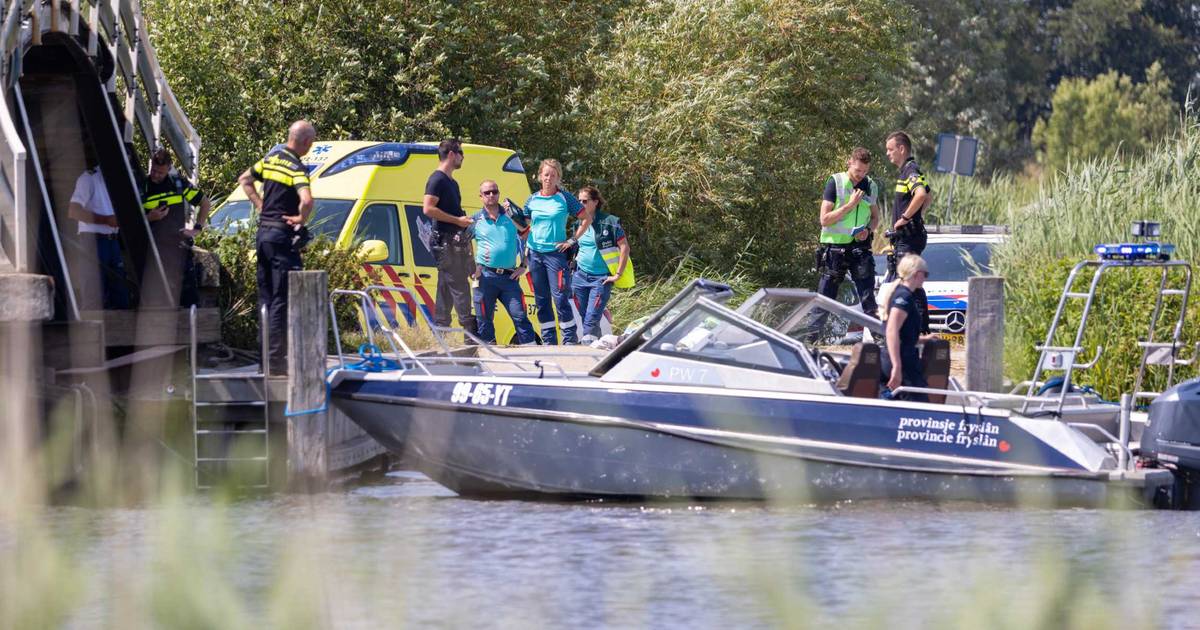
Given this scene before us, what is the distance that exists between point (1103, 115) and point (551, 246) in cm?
4584

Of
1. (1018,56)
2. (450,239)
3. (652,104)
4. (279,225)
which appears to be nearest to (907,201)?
(450,239)

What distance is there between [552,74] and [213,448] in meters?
12.4

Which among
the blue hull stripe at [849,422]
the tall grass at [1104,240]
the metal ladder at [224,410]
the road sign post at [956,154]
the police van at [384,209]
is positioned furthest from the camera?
the road sign post at [956,154]

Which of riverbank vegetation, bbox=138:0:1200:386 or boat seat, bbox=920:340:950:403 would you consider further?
riverbank vegetation, bbox=138:0:1200:386

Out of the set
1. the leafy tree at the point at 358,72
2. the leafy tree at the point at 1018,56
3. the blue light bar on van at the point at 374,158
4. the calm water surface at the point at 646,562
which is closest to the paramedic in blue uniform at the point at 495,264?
the blue light bar on van at the point at 374,158

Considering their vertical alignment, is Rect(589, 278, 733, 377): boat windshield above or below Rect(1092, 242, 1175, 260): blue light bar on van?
below

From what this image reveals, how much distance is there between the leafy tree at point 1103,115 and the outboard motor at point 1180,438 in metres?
47.2

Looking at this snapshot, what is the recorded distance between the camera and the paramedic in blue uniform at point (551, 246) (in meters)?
16.3

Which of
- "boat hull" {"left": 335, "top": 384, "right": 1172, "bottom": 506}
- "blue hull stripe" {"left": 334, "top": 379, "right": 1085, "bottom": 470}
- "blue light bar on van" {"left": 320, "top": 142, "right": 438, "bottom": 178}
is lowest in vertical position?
"boat hull" {"left": 335, "top": 384, "right": 1172, "bottom": 506}

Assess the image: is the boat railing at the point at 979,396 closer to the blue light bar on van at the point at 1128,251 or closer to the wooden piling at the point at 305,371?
the blue light bar on van at the point at 1128,251

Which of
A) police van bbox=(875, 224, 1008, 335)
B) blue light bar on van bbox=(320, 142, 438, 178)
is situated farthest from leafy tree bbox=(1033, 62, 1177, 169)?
blue light bar on van bbox=(320, 142, 438, 178)

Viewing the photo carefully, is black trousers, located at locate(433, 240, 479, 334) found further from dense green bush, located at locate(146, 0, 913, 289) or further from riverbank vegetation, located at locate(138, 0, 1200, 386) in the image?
dense green bush, located at locate(146, 0, 913, 289)

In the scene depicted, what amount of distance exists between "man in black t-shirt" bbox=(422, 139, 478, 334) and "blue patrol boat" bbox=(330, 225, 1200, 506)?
3.70m

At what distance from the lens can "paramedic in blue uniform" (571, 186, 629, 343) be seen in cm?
1672
